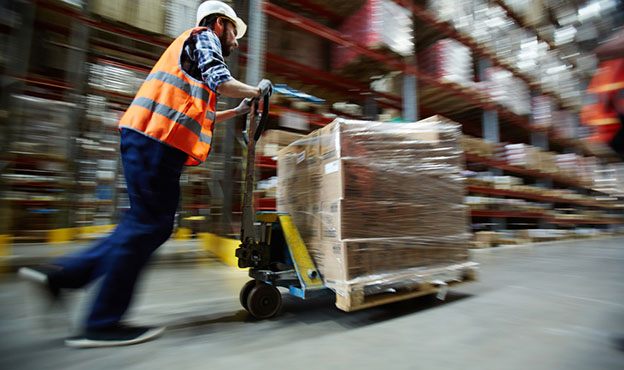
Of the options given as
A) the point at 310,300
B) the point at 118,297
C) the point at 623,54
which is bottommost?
the point at 310,300

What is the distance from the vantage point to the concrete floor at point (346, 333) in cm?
111

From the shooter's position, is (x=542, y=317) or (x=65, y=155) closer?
(x=542, y=317)

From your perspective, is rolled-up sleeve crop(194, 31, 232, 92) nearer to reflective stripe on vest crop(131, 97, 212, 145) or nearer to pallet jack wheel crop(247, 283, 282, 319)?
reflective stripe on vest crop(131, 97, 212, 145)

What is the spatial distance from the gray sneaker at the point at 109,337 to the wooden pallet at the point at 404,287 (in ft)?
2.98

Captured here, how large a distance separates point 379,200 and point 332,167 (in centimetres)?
32

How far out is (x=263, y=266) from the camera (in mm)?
1682

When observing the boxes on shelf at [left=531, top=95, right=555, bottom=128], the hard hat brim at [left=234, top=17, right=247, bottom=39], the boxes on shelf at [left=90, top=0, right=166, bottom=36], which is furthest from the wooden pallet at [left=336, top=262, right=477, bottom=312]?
the boxes on shelf at [left=531, top=95, right=555, bottom=128]

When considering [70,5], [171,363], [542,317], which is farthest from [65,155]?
[542,317]

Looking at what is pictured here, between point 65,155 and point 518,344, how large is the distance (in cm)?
490

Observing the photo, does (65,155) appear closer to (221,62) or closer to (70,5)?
(70,5)

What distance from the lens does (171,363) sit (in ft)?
3.60

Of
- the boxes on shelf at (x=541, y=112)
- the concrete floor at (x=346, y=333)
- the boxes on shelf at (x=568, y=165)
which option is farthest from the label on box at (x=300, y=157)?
the boxes on shelf at (x=568, y=165)

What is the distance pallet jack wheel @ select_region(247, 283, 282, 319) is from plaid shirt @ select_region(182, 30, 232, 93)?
1028 mm

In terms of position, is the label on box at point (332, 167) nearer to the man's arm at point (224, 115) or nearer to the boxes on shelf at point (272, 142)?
the man's arm at point (224, 115)
